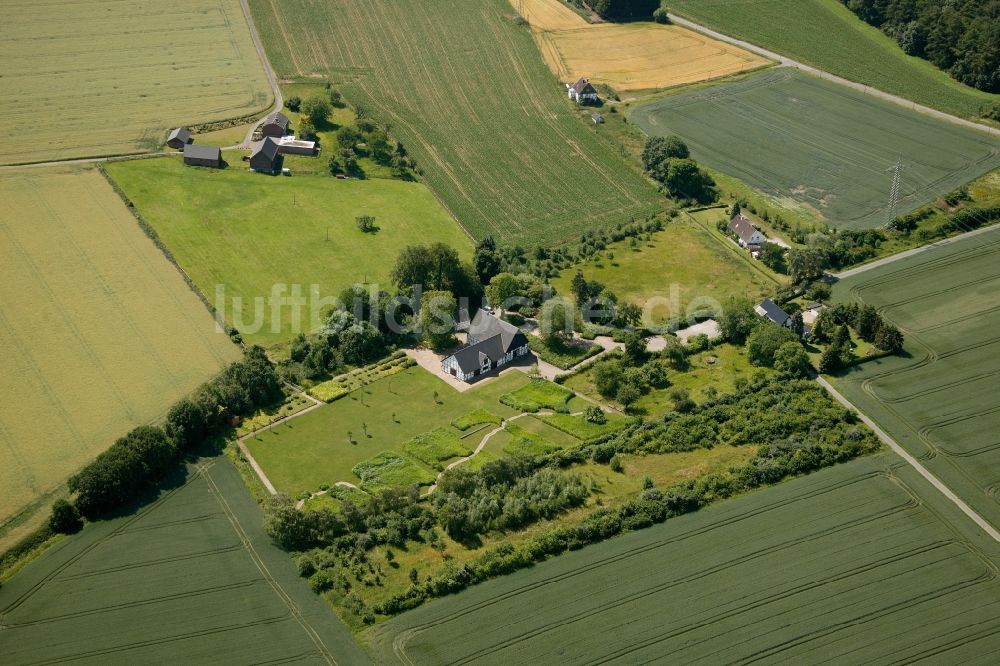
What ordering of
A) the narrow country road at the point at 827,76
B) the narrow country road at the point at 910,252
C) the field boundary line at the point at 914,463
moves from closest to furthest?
1. the field boundary line at the point at 914,463
2. the narrow country road at the point at 910,252
3. the narrow country road at the point at 827,76

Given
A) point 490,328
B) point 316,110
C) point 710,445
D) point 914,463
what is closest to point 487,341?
point 490,328

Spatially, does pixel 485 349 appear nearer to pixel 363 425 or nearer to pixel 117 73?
pixel 363 425

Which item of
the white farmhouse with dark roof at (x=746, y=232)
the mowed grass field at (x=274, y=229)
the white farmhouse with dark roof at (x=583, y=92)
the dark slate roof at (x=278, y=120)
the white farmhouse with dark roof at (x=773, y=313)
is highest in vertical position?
the white farmhouse with dark roof at (x=583, y=92)

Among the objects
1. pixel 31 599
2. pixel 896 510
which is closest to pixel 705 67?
pixel 896 510

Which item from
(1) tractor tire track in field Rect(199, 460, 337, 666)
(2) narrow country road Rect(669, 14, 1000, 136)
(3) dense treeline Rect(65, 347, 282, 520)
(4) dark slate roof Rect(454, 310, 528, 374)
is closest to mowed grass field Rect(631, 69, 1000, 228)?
(2) narrow country road Rect(669, 14, 1000, 136)

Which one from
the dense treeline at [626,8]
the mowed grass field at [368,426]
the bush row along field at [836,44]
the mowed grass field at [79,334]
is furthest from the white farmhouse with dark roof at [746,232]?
the dense treeline at [626,8]

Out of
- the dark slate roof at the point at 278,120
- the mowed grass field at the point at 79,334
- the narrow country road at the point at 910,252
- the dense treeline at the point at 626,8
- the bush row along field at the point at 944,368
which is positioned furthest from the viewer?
the dense treeline at the point at 626,8

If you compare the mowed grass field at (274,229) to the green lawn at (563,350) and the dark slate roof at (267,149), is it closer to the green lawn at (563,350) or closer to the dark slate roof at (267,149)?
the dark slate roof at (267,149)

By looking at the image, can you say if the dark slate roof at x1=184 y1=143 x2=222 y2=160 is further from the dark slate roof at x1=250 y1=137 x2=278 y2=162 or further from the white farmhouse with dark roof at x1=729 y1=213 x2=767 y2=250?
the white farmhouse with dark roof at x1=729 y1=213 x2=767 y2=250
